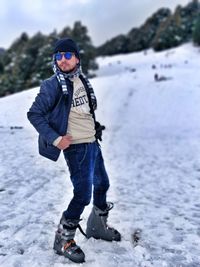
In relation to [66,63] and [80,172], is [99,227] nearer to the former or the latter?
[80,172]

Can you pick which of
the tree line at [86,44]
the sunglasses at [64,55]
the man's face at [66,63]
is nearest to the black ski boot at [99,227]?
the man's face at [66,63]

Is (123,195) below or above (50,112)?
below

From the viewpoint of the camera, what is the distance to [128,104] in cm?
2577

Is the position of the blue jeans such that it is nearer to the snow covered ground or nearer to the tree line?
the snow covered ground

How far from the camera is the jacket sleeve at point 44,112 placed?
4.39 meters

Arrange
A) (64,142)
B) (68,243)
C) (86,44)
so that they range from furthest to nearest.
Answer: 1. (86,44)
2. (68,243)
3. (64,142)

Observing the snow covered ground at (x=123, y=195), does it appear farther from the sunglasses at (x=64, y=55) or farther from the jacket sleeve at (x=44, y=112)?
the sunglasses at (x=64, y=55)

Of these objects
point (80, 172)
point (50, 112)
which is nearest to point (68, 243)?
point (80, 172)

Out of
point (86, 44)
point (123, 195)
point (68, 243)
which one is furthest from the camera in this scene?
point (86, 44)

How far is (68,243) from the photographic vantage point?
15.6ft

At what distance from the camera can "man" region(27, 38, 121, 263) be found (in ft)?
14.7

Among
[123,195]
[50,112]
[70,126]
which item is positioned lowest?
[123,195]

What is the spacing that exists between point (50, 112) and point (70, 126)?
280 mm

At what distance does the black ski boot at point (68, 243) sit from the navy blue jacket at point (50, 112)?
82 cm
